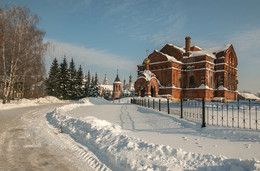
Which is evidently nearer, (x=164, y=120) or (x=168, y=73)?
(x=164, y=120)

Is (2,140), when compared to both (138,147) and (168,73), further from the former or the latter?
(168,73)

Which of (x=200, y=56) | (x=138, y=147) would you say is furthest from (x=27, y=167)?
(x=200, y=56)

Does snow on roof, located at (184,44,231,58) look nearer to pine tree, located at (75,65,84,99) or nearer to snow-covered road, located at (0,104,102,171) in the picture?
pine tree, located at (75,65,84,99)

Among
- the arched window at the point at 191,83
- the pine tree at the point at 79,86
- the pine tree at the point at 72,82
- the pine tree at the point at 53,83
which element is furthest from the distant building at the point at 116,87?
the arched window at the point at 191,83

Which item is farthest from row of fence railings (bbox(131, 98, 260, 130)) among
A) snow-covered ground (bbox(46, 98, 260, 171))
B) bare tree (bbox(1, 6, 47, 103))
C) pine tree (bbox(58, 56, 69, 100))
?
pine tree (bbox(58, 56, 69, 100))

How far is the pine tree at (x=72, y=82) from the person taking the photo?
45094 millimetres

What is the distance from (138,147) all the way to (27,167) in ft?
8.60

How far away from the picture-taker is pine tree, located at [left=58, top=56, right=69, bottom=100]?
4331 cm

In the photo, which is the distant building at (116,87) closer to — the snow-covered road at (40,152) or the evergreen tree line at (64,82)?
the evergreen tree line at (64,82)

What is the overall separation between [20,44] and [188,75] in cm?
2777

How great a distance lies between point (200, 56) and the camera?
34.4m

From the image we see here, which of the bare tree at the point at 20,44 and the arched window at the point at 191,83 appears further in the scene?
the arched window at the point at 191,83

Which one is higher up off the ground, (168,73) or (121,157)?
(168,73)

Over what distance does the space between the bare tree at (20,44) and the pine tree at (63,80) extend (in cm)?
1931
